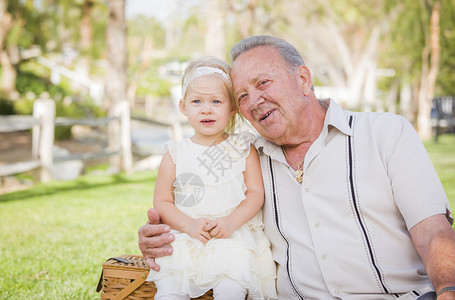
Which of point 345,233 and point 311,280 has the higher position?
point 345,233

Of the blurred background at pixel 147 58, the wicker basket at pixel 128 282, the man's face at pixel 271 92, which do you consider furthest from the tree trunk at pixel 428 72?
the wicker basket at pixel 128 282

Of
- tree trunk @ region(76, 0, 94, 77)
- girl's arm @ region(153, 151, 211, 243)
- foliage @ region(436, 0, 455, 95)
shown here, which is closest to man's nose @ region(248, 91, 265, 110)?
girl's arm @ region(153, 151, 211, 243)

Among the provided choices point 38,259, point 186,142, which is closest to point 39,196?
point 38,259

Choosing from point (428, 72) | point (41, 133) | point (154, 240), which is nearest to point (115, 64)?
point (41, 133)

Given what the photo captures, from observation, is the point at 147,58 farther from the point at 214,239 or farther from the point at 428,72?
the point at 214,239

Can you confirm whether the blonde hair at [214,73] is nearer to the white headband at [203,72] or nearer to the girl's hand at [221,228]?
the white headband at [203,72]

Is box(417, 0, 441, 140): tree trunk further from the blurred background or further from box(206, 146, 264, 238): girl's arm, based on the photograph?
box(206, 146, 264, 238): girl's arm

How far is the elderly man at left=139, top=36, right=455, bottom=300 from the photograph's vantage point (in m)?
2.06

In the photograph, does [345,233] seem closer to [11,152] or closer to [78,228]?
[78,228]

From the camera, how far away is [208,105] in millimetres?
2438

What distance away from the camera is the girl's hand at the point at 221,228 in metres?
2.23

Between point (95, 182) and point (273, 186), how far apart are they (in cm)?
678

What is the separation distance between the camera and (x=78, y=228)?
5.19 metres

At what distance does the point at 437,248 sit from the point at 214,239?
0.92 meters
